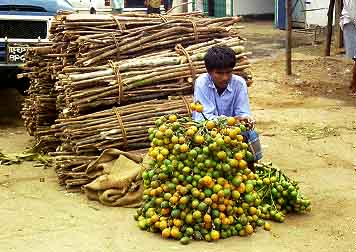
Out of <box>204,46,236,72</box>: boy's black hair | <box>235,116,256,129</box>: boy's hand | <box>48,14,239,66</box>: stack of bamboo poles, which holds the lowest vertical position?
<box>235,116,256,129</box>: boy's hand

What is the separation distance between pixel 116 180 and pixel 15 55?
11.2 ft

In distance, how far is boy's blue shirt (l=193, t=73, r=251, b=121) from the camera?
220 inches

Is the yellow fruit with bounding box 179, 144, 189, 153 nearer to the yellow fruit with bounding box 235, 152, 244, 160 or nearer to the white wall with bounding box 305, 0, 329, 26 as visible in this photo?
the yellow fruit with bounding box 235, 152, 244, 160

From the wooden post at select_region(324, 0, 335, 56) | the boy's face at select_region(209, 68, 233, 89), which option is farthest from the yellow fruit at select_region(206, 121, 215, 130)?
the wooden post at select_region(324, 0, 335, 56)

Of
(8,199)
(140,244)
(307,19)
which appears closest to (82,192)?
(8,199)

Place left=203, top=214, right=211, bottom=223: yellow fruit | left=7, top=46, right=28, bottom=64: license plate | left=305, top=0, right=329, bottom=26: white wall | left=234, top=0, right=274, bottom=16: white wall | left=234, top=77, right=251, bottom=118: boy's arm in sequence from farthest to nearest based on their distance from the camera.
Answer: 1. left=234, top=0, right=274, bottom=16: white wall
2. left=305, top=0, right=329, bottom=26: white wall
3. left=7, top=46, right=28, bottom=64: license plate
4. left=234, top=77, right=251, bottom=118: boy's arm
5. left=203, top=214, right=211, bottom=223: yellow fruit

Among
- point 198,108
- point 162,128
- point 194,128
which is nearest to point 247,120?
point 198,108

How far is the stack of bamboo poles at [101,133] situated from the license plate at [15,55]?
8.15 ft

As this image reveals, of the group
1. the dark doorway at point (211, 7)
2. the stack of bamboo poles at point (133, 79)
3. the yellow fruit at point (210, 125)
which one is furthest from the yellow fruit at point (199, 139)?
the dark doorway at point (211, 7)

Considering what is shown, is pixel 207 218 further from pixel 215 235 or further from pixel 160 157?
pixel 160 157

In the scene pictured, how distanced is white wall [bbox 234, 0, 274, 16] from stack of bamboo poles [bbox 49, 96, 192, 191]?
18835 millimetres

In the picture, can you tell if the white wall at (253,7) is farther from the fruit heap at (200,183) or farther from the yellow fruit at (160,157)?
the yellow fruit at (160,157)

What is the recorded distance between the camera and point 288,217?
5605mm

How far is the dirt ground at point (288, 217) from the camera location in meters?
4.98
